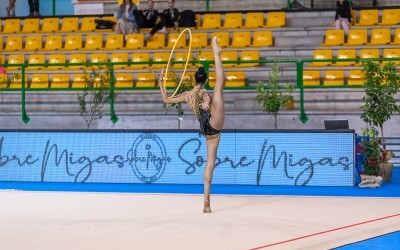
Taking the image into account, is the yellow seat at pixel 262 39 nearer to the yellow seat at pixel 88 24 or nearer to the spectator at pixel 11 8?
the yellow seat at pixel 88 24

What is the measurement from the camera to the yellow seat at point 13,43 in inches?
1195

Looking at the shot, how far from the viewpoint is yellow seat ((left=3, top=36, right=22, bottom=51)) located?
30.4 meters

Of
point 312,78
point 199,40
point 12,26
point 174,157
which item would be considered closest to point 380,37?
point 312,78

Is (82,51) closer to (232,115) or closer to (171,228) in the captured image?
(232,115)

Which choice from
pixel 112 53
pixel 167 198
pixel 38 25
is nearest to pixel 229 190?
pixel 167 198

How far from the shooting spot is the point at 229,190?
58.7ft

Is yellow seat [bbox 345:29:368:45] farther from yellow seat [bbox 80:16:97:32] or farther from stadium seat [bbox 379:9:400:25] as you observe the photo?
A: yellow seat [bbox 80:16:97:32]

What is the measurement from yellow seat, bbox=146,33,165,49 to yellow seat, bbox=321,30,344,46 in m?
4.86

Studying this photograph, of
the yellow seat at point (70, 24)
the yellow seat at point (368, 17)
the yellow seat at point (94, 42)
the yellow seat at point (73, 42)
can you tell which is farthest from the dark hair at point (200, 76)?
the yellow seat at point (70, 24)

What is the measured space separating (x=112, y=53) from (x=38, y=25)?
423 cm

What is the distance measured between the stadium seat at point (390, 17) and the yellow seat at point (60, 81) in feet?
30.4

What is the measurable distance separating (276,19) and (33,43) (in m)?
7.86

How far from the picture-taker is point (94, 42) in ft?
96.4

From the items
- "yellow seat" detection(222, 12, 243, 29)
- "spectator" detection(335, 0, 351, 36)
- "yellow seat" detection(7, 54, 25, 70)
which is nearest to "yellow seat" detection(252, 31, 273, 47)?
"yellow seat" detection(222, 12, 243, 29)
